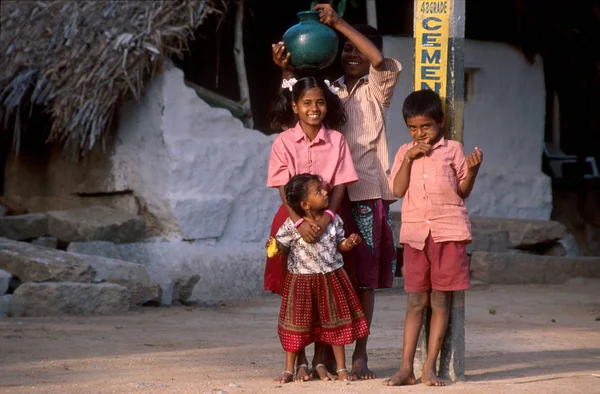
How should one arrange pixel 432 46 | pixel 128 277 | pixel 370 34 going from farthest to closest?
pixel 128 277 → pixel 370 34 → pixel 432 46

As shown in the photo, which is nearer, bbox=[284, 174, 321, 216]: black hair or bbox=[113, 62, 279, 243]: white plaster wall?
bbox=[284, 174, 321, 216]: black hair

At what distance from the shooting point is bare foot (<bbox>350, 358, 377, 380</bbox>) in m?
4.50

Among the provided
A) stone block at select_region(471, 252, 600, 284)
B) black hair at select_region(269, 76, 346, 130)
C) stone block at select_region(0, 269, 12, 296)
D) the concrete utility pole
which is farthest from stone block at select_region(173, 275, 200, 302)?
the concrete utility pole

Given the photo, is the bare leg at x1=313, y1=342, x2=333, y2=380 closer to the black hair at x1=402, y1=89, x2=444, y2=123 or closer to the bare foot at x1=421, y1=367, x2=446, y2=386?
the bare foot at x1=421, y1=367, x2=446, y2=386

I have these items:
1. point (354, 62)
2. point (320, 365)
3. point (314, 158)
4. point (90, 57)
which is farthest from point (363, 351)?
point (90, 57)

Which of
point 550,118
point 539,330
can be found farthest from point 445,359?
point 550,118

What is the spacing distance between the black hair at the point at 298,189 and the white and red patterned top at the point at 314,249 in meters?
0.11

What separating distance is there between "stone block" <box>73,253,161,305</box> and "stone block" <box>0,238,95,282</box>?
0.09m

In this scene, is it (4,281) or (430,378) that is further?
(4,281)

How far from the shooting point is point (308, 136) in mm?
4547

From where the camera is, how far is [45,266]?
22.7 feet

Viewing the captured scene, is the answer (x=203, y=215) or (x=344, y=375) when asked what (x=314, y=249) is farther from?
(x=203, y=215)

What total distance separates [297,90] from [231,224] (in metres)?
4.02

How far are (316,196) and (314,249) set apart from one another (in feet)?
0.77
